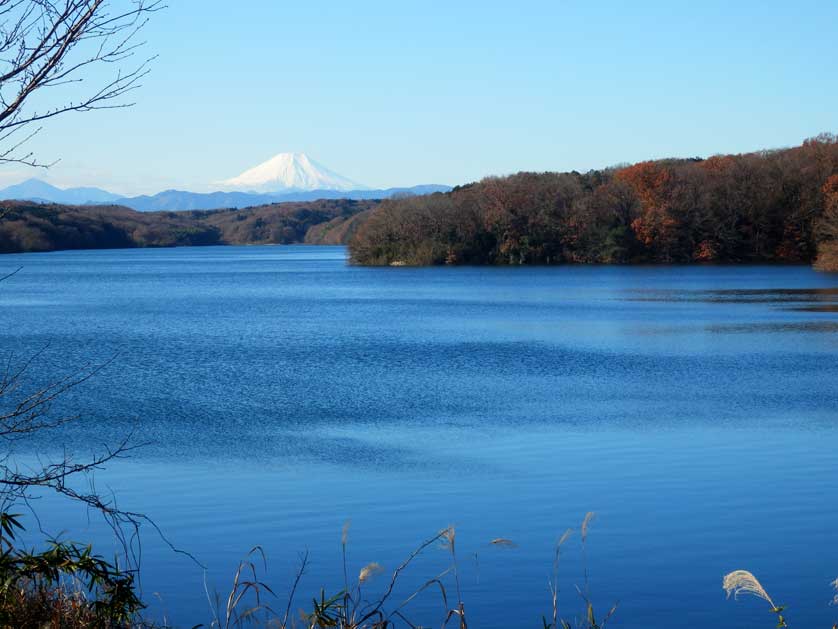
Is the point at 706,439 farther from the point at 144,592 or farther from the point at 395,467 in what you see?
the point at 144,592

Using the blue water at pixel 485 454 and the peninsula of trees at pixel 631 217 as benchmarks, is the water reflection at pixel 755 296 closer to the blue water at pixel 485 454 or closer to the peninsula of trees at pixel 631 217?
the blue water at pixel 485 454

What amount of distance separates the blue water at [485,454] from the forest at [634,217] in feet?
161

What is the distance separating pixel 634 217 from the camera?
85312 millimetres

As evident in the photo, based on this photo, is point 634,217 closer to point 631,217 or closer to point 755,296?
point 631,217

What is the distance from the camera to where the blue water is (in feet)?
29.5

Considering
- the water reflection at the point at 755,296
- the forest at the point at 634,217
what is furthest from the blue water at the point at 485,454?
the forest at the point at 634,217

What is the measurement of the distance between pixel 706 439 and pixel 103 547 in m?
8.99

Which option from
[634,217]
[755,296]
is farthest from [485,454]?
[634,217]

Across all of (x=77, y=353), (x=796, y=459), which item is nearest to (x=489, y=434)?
(x=796, y=459)

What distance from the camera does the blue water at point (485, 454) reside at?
29.5ft

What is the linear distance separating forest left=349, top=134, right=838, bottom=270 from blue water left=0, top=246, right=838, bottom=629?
161ft

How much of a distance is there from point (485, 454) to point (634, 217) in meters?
73.7

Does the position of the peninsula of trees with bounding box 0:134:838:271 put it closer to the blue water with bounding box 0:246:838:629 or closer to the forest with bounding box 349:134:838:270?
the forest with bounding box 349:134:838:270

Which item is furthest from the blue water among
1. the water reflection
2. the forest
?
the forest
